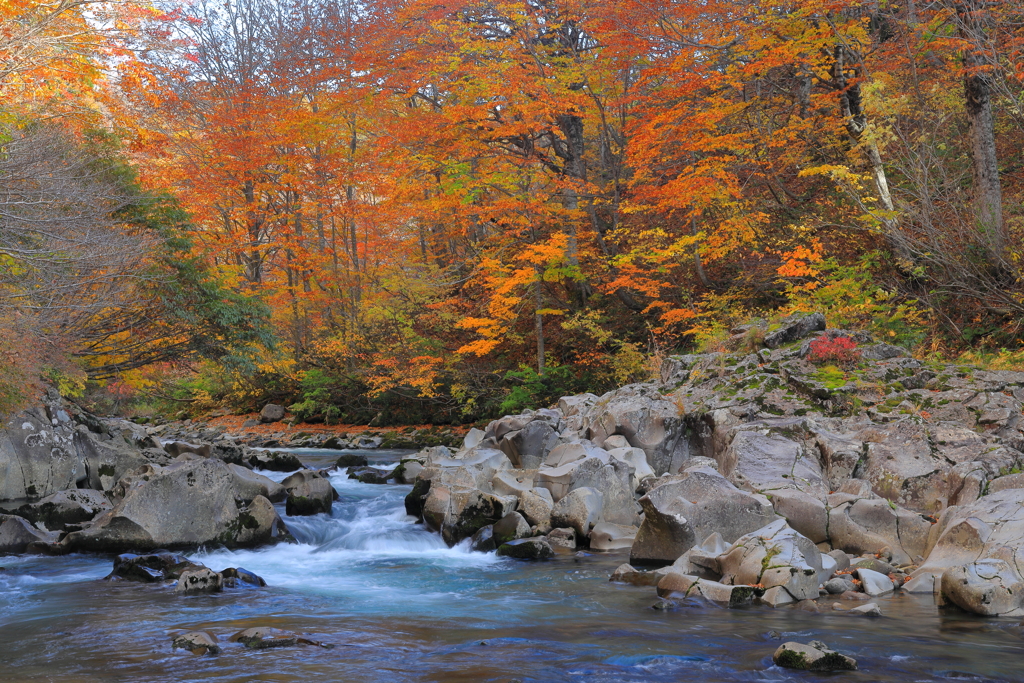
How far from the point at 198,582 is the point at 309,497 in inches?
157

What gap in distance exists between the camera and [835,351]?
38.1 ft

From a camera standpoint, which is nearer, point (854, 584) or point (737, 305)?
point (854, 584)

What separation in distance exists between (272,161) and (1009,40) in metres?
18.6

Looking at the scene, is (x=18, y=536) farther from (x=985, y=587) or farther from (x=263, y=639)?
(x=985, y=587)

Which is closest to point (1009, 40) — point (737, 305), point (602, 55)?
point (737, 305)

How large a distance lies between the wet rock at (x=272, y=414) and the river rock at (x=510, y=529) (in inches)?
679

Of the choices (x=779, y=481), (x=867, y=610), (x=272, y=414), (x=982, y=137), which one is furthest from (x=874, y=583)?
(x=272, y=414)

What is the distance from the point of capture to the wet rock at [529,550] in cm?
908

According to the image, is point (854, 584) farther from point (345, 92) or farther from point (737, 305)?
point (345, 92)

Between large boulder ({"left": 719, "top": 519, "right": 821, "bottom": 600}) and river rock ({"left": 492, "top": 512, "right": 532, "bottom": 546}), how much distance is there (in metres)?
3.01

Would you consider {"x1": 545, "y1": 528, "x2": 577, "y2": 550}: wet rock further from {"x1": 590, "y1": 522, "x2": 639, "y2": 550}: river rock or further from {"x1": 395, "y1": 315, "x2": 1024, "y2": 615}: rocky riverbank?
{"x1": 590, "y1": 522, "x2": 639, "y2": 550}: river rock

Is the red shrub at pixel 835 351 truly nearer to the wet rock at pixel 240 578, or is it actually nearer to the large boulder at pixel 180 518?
the large boulder at pixel 180 518

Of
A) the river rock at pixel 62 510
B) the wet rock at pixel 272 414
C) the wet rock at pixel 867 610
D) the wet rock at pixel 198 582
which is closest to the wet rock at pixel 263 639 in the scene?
the wet rock at pixel 198 582

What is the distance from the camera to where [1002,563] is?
6.46m
